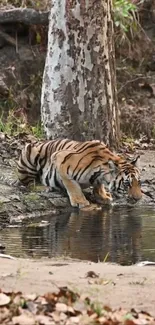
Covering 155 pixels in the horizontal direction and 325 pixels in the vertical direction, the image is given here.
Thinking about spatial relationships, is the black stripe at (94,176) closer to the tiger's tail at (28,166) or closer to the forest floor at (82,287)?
the tiger's tail at (28,166)

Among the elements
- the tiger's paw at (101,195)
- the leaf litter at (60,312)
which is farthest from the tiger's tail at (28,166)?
the leaf litter at (60,312)

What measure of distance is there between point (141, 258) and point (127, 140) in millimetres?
8031

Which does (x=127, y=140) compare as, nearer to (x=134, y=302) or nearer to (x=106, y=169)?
(x=106, y=169)

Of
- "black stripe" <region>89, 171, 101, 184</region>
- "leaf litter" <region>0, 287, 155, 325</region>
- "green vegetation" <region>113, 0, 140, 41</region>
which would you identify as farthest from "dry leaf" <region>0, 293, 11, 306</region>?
"green vegetation" <region>113, 0, 140, 41</region>

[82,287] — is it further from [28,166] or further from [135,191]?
[28,166]

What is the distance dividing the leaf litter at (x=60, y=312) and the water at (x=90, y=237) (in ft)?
8.19

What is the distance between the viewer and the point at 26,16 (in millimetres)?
16734

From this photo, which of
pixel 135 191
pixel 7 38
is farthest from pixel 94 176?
pixel 7 38

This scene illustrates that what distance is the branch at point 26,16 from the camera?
658 inches

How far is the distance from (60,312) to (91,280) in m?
1.10

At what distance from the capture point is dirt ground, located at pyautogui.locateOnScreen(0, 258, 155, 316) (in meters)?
5.07

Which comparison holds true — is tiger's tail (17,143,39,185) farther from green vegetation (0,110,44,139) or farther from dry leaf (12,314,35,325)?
dry leaf (12,314,35,325)

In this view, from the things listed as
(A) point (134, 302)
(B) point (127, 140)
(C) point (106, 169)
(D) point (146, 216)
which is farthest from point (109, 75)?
(A) point (134, 302)

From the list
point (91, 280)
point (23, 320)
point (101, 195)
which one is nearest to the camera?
point (23, 320)
